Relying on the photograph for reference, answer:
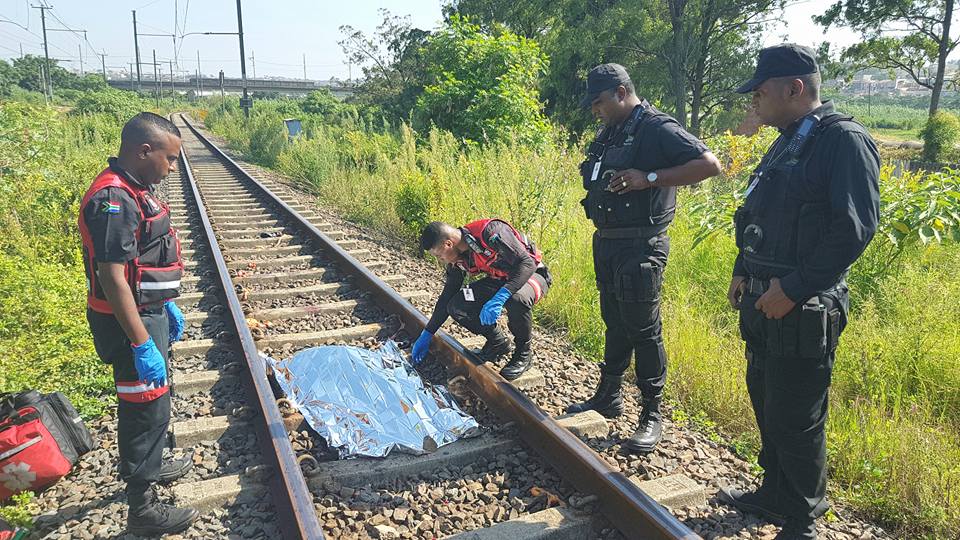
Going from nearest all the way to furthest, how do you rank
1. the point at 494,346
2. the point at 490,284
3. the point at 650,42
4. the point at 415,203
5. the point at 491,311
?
the point at 491,311
the point at 494,346
the point at 490,284
the point at 415,203
the point at 650,42

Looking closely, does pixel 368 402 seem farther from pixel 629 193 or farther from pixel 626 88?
pixel 626 88

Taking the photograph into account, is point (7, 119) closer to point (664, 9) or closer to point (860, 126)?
point (860, 126)

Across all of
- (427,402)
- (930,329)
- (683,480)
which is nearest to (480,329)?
(427,402)

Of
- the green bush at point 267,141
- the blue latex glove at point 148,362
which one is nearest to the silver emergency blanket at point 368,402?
the blue latex glove at point 148,362

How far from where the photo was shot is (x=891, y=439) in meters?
3.28

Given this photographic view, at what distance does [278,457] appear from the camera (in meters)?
3.01

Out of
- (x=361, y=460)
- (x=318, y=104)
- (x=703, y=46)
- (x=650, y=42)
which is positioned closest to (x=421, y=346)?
(x=361, y=460)

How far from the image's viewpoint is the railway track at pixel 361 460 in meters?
2.76

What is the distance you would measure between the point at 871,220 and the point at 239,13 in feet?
102

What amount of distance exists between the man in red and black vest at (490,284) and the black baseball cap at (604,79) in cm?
114

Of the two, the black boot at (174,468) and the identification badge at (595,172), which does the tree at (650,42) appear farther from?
the black boot at (174,468)

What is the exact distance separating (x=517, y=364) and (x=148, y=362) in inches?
90.2

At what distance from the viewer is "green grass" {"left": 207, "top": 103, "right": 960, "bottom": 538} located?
10.1 ft

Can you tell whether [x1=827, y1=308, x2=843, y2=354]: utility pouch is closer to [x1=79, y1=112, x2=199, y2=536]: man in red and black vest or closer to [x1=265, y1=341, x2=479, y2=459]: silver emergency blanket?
[x1=265, y1=341, x2=479, y2=459]: silver emergency blanket
